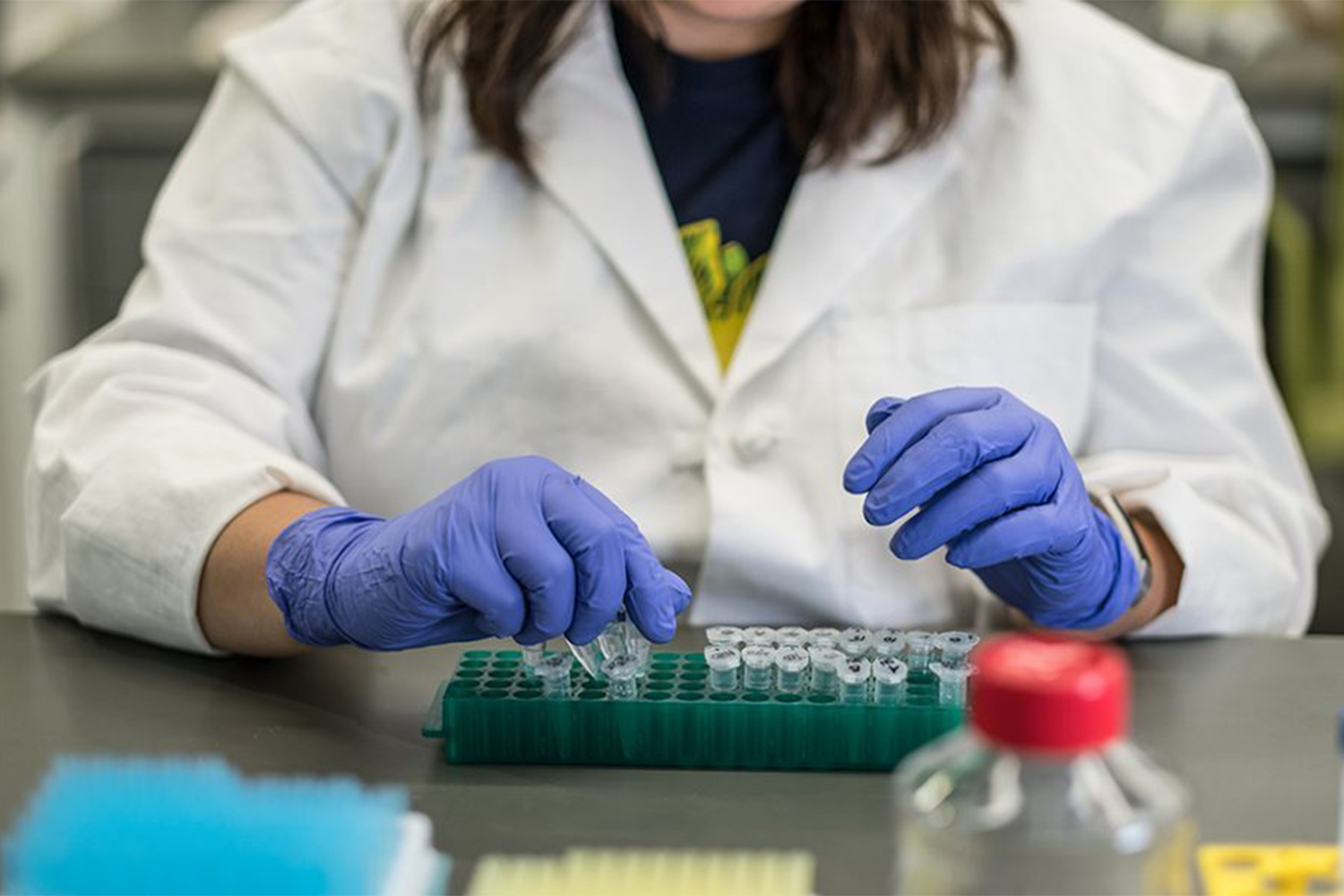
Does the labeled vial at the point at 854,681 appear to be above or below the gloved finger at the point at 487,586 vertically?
below

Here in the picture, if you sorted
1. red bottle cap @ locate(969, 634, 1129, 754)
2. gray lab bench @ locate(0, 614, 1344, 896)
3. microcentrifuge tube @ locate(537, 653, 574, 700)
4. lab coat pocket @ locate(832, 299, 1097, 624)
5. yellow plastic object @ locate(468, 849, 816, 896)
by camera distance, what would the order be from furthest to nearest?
lab coat pocket @ locate(832, 299, 1097, 624)
microcentrifuge tube @ locate(537, 653, 574, 700)
gray lab bench @ locate(0, 614, 1344, 896)
yellow plastic object @ locate(468, 849, 816, 896)
red bottle cap @ locate(969, 634, 1129, 754)

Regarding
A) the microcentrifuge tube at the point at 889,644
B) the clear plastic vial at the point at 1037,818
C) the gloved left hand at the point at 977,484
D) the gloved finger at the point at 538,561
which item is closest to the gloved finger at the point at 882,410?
→ the gloved left hand at the point at 977,484

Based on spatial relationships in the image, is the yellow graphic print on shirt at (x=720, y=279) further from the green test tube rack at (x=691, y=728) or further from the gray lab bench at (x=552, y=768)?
the green test tube rack at (x=691, y=728)

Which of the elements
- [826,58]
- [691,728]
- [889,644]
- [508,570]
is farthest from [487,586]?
[826,58]

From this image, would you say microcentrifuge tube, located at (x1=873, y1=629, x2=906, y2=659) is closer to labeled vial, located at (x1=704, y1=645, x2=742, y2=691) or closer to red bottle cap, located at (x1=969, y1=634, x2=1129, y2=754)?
labeled vial, located at (x1=704, y1=645, x2=742, y2=691)

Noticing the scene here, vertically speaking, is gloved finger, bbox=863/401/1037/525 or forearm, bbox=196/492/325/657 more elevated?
gloved finger, bbox=863/401/1037/525

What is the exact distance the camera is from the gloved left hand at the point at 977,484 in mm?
1127

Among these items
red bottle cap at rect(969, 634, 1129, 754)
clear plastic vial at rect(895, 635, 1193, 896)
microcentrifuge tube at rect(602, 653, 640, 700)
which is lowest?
microcentrifuge tube at rect(602, 653, 640, 700)

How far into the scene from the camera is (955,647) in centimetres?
110

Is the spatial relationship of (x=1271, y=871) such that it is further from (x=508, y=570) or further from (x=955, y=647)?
(x=508, y=570)

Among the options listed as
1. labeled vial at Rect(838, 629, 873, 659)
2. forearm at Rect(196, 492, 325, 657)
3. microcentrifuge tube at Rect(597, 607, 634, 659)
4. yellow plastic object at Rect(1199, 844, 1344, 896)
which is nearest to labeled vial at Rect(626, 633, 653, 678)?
microcentrifuge tube at Rect(597, 607, 634, 659)

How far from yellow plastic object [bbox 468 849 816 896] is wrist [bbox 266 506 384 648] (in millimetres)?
274

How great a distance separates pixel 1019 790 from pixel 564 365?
76 centimetres

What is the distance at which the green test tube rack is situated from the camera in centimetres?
104
